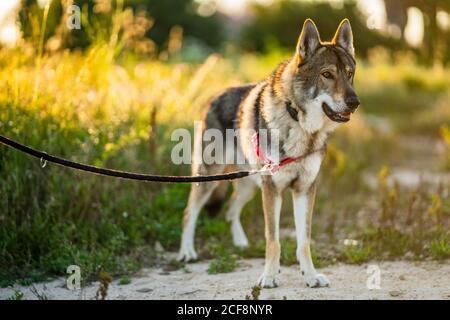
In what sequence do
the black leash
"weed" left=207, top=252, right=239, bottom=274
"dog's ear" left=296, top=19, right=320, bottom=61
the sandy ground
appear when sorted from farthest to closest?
"weed" left=207, top=252, right=239, bottom=274, "dog's ear" left=296, top=19, right=320, bottom=61, the sandy ground, the black leash

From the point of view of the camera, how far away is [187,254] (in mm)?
6188

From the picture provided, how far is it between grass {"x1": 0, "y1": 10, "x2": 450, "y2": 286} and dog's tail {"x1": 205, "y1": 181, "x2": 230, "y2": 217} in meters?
0.16

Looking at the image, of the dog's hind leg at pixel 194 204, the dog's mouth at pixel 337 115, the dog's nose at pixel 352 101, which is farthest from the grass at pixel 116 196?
the dog's nose at pixel 352 101

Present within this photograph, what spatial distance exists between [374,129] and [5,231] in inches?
336

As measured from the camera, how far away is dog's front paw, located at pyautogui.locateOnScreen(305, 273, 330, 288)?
5074 mm

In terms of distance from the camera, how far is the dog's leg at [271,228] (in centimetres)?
514

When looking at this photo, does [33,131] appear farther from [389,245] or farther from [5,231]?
[389,245]

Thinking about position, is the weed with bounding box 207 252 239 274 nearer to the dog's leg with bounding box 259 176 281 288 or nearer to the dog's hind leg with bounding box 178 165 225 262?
the dog's hind leg with bounding box 178 165 225 262

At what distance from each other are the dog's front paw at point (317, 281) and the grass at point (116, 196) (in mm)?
592

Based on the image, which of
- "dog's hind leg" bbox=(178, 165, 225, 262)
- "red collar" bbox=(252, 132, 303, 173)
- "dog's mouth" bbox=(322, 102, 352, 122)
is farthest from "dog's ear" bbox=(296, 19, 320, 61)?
"dog's hind leg" bbox=(178, 165, 225, 262)

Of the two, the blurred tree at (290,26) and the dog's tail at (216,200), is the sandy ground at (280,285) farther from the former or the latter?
the blurred tree at (290,26)

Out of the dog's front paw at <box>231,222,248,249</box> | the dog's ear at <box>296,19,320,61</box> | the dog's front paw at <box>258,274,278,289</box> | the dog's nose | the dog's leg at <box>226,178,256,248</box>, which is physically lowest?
the dog's front paw at <box>258,274,278,289</box>
